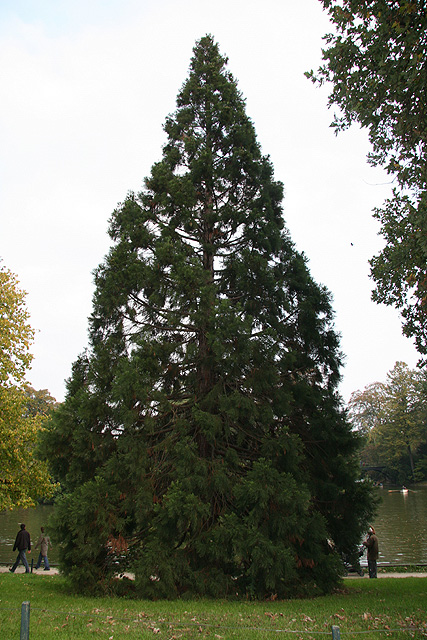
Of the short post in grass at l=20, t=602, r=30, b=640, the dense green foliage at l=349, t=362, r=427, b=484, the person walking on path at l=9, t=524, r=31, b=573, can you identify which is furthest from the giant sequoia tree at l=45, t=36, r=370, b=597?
the dense green foliage at l=349, t=362, r=427, b=484

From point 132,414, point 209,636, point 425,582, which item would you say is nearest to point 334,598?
point 425,582

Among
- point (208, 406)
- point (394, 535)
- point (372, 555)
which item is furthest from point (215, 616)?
point (394, 535)

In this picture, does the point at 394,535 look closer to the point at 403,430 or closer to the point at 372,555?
Answer: the point at 372,555

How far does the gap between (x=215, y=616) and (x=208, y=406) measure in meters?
3.99

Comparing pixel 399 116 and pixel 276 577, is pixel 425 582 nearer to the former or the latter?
pixel 276 577

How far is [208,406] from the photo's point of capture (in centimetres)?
1030

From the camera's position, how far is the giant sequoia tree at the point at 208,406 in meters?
9.05

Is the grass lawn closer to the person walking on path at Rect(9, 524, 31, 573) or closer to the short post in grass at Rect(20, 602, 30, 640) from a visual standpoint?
the short post in grass at Rect(20, 602, 30, 640)

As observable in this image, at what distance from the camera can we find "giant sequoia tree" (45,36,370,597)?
905 cm

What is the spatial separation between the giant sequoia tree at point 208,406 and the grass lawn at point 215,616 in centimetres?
65

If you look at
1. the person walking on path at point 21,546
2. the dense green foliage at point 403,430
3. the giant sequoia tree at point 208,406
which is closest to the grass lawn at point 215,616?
the giant sequoia tree at point 208,406

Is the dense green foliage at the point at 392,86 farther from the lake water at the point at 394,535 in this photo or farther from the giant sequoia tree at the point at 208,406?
the lake water at the point at 394,535

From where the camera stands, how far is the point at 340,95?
7637 millimetres

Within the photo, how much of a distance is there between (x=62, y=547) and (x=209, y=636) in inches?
185
